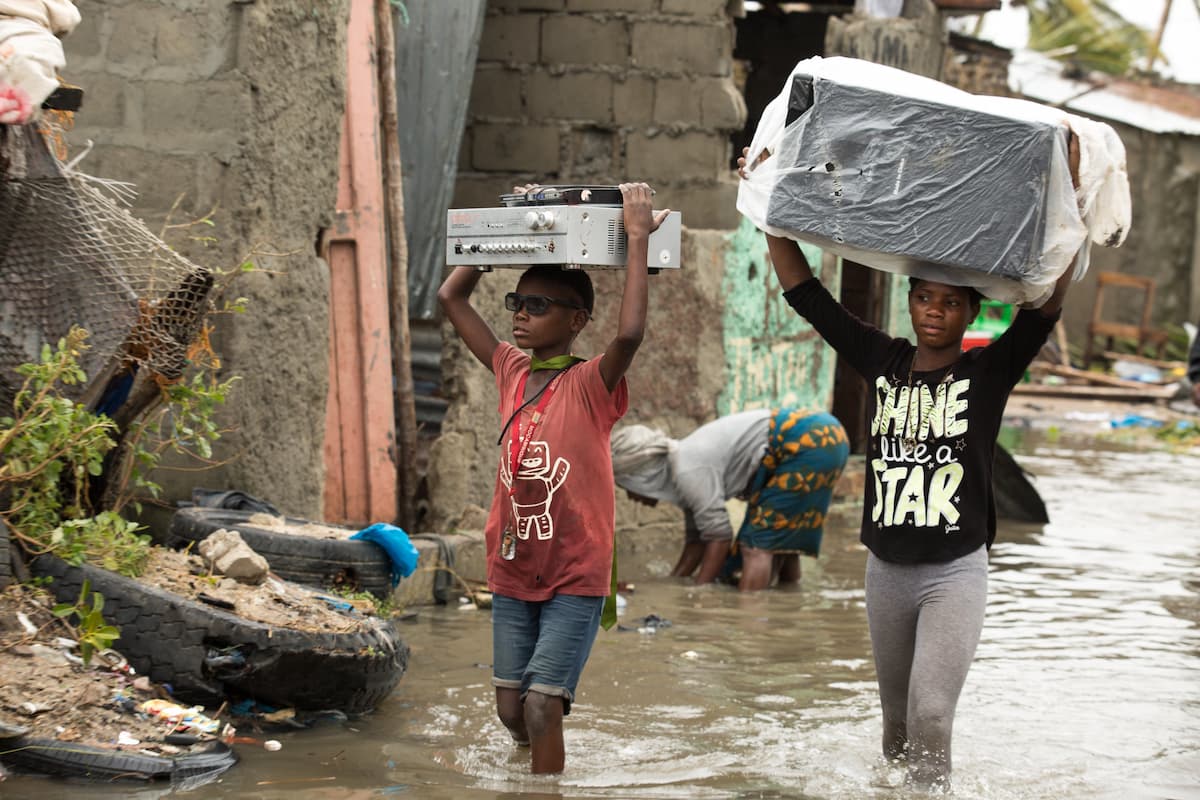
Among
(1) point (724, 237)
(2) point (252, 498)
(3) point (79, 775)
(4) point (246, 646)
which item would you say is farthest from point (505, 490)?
(1) point (724, 237)

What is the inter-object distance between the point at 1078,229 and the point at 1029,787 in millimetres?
1734

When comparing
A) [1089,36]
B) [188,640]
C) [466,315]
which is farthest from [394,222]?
[1089,36]

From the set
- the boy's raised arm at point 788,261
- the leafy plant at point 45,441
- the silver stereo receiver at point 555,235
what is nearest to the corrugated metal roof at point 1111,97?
the boy's raised arm at point 788,261

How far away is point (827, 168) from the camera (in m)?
4.14

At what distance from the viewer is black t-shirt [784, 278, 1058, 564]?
4.01 metres

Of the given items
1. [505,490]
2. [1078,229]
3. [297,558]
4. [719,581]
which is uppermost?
[1078,229]

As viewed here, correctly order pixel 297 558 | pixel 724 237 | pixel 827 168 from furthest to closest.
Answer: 1. pixel 724 237
2. pixel 297 558
3. pixel 827 168

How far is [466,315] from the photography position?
14.8 ft

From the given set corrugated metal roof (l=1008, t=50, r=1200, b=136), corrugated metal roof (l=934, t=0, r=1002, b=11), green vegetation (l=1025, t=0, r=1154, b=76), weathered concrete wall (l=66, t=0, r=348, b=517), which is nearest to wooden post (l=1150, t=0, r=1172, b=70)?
green vegetation (l=1025, t=0, r=1154, b=76)

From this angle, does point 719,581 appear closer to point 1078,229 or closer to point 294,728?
point 294,728

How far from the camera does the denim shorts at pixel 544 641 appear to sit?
409 centimetres

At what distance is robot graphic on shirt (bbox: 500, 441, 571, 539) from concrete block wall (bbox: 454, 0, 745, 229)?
489cm

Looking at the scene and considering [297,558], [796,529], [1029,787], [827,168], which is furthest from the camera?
[796,529]

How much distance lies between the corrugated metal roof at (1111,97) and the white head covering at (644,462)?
17770mm
